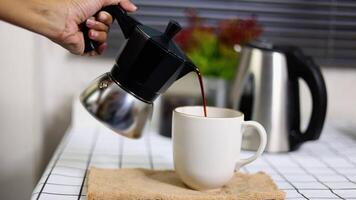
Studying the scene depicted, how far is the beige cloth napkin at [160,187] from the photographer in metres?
0.69

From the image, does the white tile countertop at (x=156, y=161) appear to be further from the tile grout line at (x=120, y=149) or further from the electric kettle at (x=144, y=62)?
the electric kettle at (x=144, y=62)

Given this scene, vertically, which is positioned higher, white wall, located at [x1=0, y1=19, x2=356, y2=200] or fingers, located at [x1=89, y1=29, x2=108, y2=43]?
fingers, located at [x1=89, y1=29, x2=108, y2=43]

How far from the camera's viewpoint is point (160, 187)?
0.75m

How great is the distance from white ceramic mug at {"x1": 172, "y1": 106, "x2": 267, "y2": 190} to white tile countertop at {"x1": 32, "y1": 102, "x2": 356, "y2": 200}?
116 mm

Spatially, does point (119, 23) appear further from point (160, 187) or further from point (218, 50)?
point (218, 50)

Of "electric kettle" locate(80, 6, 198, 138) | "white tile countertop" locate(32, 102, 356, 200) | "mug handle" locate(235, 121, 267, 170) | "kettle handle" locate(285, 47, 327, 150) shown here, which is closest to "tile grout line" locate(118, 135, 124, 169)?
"white tile countertop" locate(32, 102, 356, 200)

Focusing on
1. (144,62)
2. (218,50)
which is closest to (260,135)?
(144,62)

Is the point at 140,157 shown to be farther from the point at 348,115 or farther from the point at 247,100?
the point at 348,115

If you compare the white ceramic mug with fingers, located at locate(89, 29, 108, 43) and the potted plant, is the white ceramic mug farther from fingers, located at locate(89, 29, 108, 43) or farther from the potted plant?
the potted plant

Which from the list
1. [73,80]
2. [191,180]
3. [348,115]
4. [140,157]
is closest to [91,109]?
[140,157]

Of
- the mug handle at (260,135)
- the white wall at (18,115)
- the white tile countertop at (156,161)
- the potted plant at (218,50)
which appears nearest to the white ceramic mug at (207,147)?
the mug handle at (260,135)

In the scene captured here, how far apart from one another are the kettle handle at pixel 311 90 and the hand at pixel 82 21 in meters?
0.39

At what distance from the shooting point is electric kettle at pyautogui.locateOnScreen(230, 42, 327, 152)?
101 cm

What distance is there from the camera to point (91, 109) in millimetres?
916
